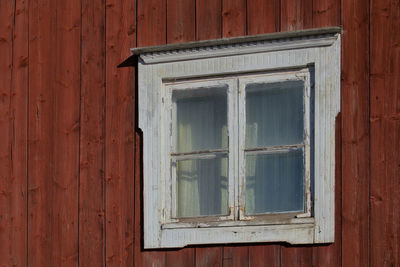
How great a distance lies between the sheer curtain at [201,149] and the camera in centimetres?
570

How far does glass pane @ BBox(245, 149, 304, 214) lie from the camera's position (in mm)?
5449

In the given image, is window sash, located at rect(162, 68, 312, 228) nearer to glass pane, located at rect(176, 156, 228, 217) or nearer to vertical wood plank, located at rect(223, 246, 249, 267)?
glass pane, located at rect(176, 156, 228, 217)

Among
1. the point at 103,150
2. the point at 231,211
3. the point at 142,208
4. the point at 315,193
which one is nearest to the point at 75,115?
the point at 103,150

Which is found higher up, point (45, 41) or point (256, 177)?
point (45, 41)

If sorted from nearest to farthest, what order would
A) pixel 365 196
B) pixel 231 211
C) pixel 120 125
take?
pixel 365 196 → pixel 231 211 → pixel 120 125

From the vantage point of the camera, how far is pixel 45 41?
6285 millimetres

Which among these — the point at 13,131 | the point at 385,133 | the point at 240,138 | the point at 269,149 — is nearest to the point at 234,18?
the point at 240,138

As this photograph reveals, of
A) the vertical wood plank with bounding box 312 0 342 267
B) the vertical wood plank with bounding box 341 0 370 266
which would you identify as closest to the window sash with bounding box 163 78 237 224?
the vertical wood plank with bounding box 312 0 342 267

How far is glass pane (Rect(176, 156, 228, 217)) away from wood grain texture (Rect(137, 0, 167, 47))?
34.3 inches

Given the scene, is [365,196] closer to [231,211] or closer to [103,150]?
[231,211]

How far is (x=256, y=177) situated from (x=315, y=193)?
45 cm

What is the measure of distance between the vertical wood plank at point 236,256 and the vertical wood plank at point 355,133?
632mm

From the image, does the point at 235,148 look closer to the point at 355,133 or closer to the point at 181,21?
the point at 355,133

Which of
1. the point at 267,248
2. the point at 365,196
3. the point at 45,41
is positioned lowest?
the point at 267,248
